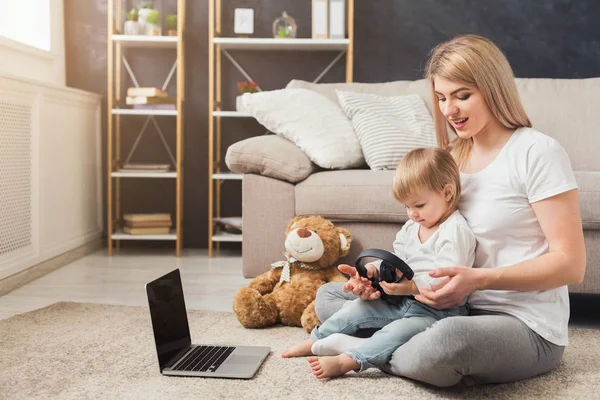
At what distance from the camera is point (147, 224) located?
3758 millimetres

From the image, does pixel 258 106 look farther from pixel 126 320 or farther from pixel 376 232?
pixel 126 320

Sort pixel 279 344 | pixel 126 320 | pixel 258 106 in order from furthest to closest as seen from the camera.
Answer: pixel 258 106 → pixel 126 320 → pixel 279 344

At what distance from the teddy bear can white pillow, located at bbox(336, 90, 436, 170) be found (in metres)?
0.49

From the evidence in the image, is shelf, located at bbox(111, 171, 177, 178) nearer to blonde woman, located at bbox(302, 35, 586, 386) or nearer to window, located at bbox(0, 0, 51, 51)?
window, located at bbox(0, 0, 51, 51)

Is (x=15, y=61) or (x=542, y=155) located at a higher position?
(x=15, y=61)

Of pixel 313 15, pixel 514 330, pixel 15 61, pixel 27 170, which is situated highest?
pixel 313 15

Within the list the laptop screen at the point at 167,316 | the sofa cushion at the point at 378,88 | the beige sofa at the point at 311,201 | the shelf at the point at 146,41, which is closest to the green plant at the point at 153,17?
the shelf at the point at 146,41

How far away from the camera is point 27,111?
296cm

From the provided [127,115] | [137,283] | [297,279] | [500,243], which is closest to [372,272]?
[500,243]

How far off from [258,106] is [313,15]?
109 centimetres

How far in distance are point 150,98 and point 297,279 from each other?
1821 mm

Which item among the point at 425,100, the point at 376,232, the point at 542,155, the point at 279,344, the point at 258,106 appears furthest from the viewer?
the point at 425,100

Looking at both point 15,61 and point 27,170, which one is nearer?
point 27,170

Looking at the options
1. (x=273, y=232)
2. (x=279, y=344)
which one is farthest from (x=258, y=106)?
(x=279, y=344)
